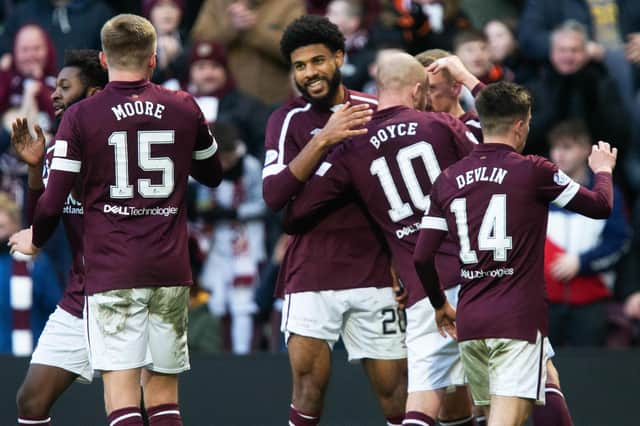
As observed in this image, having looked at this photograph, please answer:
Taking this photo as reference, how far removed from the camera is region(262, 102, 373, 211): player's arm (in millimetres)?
7195

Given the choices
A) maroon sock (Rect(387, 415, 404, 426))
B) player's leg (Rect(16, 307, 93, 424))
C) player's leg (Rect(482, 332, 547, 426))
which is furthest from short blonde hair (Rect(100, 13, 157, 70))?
maroon sock (Rect(387, 415, 404, 426))

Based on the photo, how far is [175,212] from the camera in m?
7.05

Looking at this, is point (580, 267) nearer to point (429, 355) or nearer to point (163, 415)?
point (429, 355)

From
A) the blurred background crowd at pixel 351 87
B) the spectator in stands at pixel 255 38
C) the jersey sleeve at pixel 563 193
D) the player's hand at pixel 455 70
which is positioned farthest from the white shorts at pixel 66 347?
the spectator in stands at pixel 255 38

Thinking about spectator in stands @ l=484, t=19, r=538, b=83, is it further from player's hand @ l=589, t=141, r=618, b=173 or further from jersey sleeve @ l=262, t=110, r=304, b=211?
player's hand @ l=589, t=141, r=618, b=173

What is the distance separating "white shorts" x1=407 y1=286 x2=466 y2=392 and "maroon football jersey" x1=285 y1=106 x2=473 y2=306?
0.33 feet

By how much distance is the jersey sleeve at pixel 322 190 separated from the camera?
7500 mm

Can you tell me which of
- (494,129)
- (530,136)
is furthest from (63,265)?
(494,129)

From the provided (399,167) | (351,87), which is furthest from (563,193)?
(351,87)

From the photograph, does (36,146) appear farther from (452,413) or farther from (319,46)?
(452,413)

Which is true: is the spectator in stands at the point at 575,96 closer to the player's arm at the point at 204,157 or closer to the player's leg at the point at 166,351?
the player's arm at the point at 204,157

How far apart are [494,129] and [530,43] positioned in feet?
15.0

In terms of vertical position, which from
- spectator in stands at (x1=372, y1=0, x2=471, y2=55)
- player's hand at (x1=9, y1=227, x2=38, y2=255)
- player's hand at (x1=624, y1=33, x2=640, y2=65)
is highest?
spectator in stands at (x1=372, y1=0, x2=471, y2=55)

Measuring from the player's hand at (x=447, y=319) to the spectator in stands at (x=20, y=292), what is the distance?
404 centimetres
